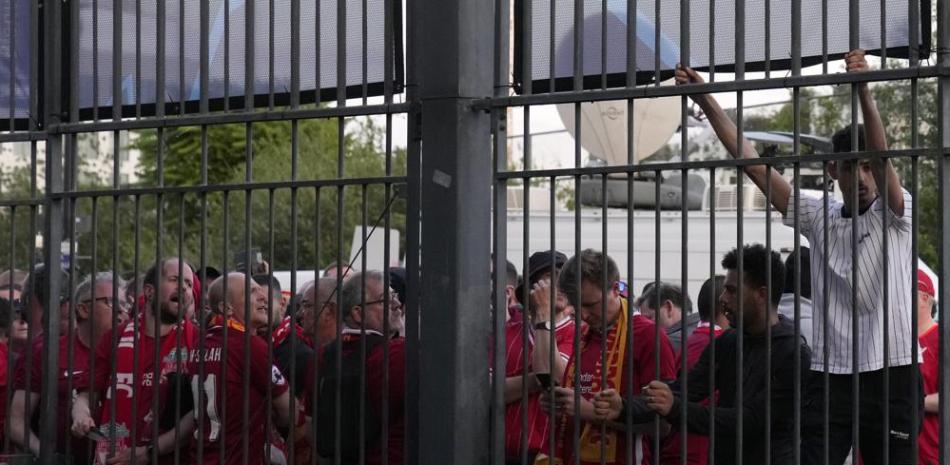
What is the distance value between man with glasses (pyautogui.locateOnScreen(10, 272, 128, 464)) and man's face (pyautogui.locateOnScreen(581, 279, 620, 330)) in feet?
5.63

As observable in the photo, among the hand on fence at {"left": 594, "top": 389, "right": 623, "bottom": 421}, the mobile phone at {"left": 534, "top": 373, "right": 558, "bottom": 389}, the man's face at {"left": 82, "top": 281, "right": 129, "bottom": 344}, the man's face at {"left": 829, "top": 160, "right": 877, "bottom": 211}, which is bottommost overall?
the hand on fence at {"left": 594, "top": 389, "right": 623, "bottom": 421}

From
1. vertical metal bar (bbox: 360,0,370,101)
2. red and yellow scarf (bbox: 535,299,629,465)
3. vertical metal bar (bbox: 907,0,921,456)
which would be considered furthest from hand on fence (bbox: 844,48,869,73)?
red and yellow scarf (bbox: 535,299,629,465)

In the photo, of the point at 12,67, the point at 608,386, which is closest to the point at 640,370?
the point at 608,386

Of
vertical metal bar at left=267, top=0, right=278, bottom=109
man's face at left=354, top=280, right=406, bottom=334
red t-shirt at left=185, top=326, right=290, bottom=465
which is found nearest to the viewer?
vertical metal bar at left=267, top=0, right=278, bottom=109

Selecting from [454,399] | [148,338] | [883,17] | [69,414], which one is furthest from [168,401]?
[883,17]

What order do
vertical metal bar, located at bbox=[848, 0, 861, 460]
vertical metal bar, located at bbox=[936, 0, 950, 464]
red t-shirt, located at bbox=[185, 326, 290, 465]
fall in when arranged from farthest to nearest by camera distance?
red t-shirt, located at bbox=[185, 326, 290, 465] < vertical metal bar, located at bbox=[848, 0, 861, 460] < vertical metal bar, located at bbox=[936, 0, 950, 464]

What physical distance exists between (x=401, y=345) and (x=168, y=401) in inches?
42.2

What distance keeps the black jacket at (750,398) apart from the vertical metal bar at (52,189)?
2347 mm

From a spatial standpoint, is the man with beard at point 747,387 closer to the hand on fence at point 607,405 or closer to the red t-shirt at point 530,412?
the hand on fence at point 607,405

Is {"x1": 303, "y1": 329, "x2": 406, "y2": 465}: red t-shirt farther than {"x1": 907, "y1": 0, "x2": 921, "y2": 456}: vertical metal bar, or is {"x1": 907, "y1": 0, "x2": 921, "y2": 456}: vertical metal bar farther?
{"x1": 303, "y1": 329, "x2": 406, "y2": 465}: red t-shirt

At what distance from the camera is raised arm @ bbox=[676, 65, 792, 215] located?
14.3 ft

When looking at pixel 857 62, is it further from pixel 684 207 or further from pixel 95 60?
pixel 95 60

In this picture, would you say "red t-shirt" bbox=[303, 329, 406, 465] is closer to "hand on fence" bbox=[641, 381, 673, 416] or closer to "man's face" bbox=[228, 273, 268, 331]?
"hand on fence" bbox=[641, 381, 673, 416]

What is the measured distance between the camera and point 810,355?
16.4 ft
